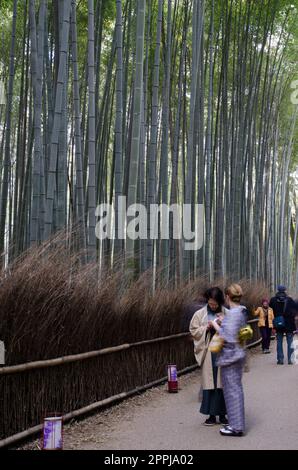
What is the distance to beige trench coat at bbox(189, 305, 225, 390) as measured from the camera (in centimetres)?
478

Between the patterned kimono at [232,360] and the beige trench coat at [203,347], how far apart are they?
37cm

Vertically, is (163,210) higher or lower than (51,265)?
higher

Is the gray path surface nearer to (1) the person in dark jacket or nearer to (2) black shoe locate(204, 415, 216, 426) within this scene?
(2) black shoe locate(204, 415, 216, 426)

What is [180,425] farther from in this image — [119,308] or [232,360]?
[119,308]

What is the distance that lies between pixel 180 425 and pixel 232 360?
0.71 metres

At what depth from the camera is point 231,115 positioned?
1106 cm

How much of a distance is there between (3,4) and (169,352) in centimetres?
546

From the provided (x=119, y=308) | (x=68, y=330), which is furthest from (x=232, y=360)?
(x=119, y=308)

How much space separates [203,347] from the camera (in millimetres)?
4918

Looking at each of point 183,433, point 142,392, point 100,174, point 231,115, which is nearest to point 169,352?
point 142,392

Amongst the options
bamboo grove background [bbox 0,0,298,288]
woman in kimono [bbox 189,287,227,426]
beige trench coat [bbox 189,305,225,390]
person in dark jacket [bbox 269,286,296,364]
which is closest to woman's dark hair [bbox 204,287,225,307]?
woman in kimono [bbox 189,287,227,426]

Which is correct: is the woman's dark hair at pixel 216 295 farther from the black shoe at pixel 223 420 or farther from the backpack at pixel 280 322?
the backpack at pixel 280 322

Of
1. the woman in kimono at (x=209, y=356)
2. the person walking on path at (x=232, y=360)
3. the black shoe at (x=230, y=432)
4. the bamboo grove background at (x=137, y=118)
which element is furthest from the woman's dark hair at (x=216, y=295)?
the bamboo grove background at (x=137, y=118)
